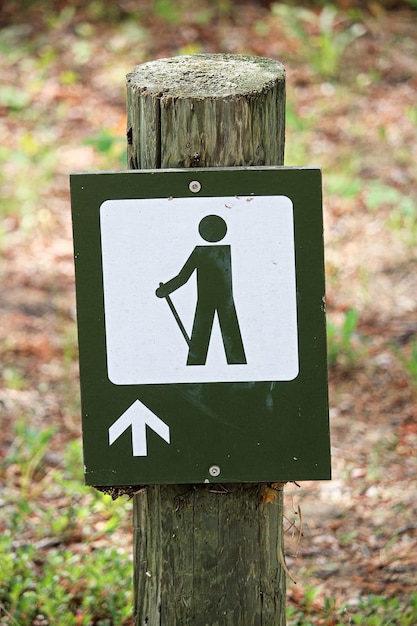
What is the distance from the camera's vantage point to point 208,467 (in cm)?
189

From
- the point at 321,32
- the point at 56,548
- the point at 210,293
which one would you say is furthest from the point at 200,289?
the point at 321,32

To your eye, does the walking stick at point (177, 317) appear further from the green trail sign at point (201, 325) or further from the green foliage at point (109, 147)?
the green foliage at point (109, 147)

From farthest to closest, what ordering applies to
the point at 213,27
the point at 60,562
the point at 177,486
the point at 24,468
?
the point at 213,27 → the point at 24,468 → the point at 60,562 → the point at 177,486

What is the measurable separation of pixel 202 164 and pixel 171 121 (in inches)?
4.5

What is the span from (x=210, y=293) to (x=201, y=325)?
0.07 metres

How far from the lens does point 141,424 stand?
188 cm

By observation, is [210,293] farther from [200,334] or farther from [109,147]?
[109,147]

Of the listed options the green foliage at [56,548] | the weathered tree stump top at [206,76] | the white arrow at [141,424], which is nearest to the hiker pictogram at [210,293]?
the white arrow at [141,424]

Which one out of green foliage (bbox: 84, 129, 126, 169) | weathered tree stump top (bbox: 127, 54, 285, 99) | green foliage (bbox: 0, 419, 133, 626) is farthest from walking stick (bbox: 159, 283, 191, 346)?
green foliage (bbox: 84, 129, 126, 169)

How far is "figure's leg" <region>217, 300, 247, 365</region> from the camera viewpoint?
184 centimetres

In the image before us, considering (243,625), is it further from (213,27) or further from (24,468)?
(213,27)

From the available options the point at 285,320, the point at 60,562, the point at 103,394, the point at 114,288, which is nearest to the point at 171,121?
the point at 114,288

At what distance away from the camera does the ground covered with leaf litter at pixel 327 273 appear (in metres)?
3.08

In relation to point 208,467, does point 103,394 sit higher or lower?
higher
